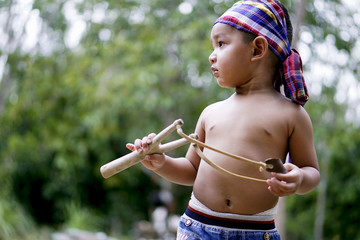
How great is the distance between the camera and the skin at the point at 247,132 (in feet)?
4.87

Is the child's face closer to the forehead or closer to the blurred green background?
the forehead

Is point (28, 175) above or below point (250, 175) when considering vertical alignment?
below

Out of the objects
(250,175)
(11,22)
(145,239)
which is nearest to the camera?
(250,175)

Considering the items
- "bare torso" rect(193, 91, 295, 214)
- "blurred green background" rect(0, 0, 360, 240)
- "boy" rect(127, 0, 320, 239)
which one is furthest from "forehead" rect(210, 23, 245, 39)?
"blurred green background" rect(0, 0, 360, 240)

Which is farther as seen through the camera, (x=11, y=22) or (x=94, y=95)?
(x=94, y=95)

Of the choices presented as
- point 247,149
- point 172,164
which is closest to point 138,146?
point 172,164

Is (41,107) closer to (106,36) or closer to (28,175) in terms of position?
(106,36)

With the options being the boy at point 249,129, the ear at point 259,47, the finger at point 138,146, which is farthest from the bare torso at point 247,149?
the finger at point 138,146

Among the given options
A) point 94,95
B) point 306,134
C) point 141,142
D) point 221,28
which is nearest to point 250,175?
point 306,134

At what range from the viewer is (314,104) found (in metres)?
6.36

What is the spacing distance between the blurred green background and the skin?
2.47 m

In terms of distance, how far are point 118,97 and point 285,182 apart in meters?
6.11

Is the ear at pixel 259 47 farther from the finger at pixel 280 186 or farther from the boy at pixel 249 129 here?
the finger at pixel 280 186

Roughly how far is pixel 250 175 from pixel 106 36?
663 cm
